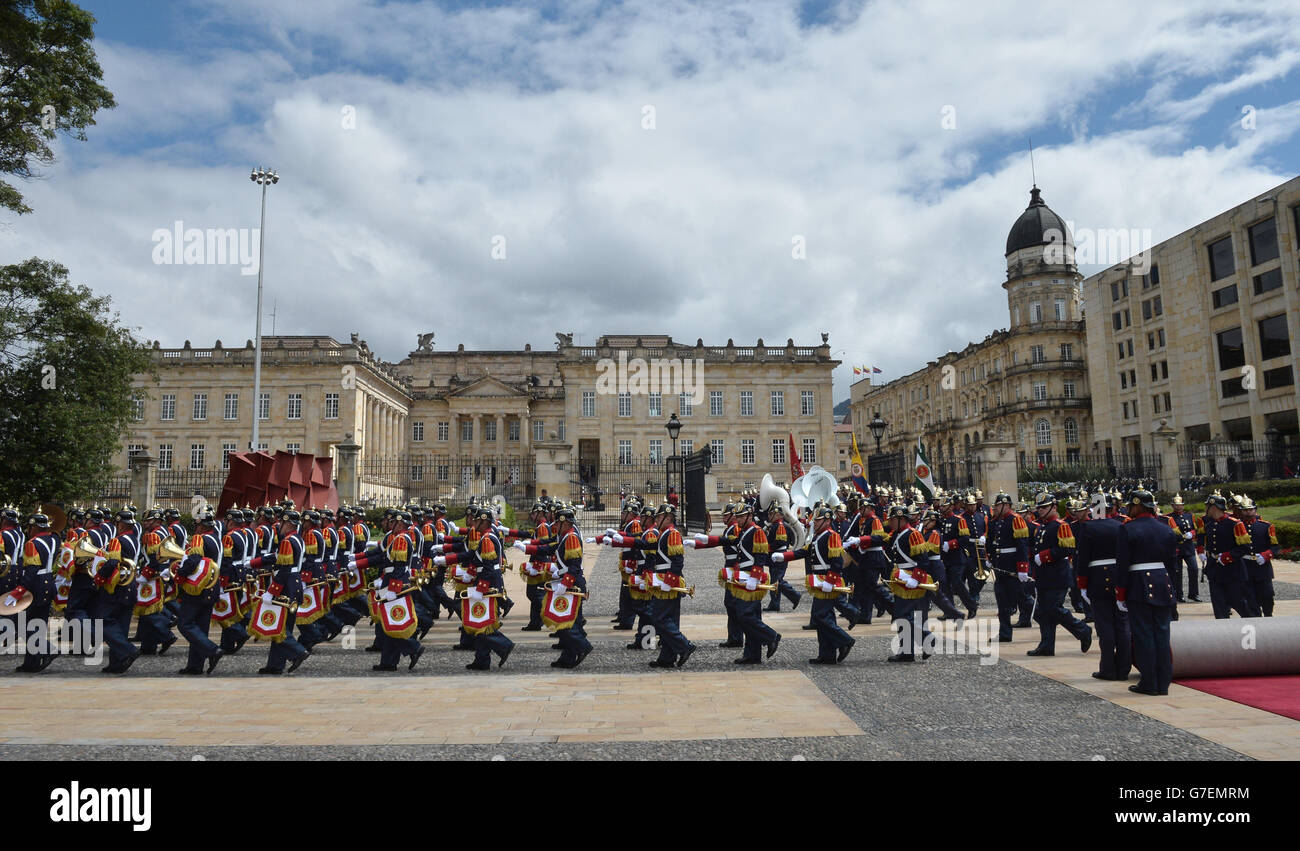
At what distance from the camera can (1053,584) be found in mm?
Answer: 9703

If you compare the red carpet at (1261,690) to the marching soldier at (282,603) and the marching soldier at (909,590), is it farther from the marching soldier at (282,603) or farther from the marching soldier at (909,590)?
the marching soldier at (282,603)

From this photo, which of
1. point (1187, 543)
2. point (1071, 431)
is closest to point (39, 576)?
point (1187, 543)

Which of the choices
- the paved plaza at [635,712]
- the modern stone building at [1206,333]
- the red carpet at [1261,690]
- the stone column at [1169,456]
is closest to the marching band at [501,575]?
the paved plaza at [635,712]

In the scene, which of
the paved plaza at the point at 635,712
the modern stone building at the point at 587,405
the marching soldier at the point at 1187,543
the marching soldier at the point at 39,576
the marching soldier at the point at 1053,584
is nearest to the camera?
the paved plaza at the point at 635,712

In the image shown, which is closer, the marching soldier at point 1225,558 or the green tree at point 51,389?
the marching soldier at point 1225,558

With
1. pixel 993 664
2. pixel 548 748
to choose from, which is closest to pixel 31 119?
pixel 548 748

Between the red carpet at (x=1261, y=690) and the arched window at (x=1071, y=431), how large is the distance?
64.9 m

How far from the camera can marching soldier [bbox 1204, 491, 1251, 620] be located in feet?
35.4

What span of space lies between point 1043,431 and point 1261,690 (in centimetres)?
6579

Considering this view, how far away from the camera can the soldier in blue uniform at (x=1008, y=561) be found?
35.8 feet

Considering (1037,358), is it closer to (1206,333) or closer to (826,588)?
(1206,333)

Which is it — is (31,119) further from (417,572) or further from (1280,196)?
(1280,196)

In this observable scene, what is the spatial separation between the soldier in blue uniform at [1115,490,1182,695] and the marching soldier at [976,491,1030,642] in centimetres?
301

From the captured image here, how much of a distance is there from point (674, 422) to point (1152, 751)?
932 inches
